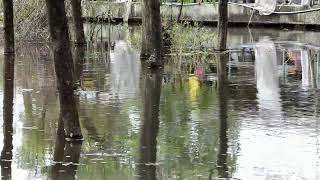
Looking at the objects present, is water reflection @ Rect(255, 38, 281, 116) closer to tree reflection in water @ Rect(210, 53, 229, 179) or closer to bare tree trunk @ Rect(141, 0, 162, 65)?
tree reflection in water @ Rect(210, 53, 229, 179)

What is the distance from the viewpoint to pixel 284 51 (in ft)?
88.6

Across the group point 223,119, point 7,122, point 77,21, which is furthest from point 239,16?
point 7,122

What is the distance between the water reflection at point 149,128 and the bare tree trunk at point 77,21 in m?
9.88

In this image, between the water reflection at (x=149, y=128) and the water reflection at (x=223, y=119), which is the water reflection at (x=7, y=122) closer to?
the water reflection at (x=149, y=128)

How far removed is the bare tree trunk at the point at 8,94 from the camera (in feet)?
29.5

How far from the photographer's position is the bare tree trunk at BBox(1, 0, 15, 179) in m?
8.99

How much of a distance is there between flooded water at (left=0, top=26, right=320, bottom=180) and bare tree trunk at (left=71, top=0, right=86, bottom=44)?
548 cm

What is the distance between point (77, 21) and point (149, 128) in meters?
16.8

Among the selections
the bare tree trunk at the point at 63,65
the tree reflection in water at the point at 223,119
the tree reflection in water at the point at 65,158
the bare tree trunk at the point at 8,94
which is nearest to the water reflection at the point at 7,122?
the bare tree trunk at the point at 8,94

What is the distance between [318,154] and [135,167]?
280cm

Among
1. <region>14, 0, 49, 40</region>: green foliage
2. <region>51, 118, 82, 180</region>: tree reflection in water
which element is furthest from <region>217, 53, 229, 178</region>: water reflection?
<region>14, 0, 49, 40</region>: green foliage

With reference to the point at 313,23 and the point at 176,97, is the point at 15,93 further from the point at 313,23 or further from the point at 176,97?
the point at 313,23

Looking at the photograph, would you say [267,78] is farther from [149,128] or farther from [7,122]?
[7,122]

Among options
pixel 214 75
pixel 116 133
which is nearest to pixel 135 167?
pixel 116 133
